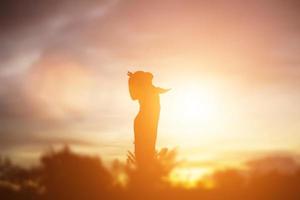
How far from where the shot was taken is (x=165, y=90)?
2253 cm

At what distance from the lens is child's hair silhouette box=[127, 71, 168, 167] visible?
22359 millimetres

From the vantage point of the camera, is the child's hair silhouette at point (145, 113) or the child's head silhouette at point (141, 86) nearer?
the child's hair silhouette at point (145, 113)

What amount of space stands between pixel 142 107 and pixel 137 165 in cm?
274

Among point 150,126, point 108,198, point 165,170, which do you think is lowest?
point 108,198

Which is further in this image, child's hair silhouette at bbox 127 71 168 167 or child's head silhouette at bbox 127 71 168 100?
child's head silhouette at bbox 127 71 168 100

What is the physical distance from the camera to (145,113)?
22.5 m

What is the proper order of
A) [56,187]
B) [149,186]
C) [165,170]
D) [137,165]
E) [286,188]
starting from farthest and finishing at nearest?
[137,165] → [165,170] → [149,186] → [56,187] → [286,188]

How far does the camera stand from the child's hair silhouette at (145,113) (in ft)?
73.4

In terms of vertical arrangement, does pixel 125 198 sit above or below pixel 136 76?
below

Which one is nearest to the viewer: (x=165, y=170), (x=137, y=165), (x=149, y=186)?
(x=149, y=186)

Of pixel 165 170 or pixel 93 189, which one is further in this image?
pixel 165 170

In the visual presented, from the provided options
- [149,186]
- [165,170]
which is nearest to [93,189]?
[149,186]

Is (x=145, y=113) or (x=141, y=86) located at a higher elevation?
(x=141, y=86)

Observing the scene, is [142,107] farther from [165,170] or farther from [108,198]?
[108,198]
